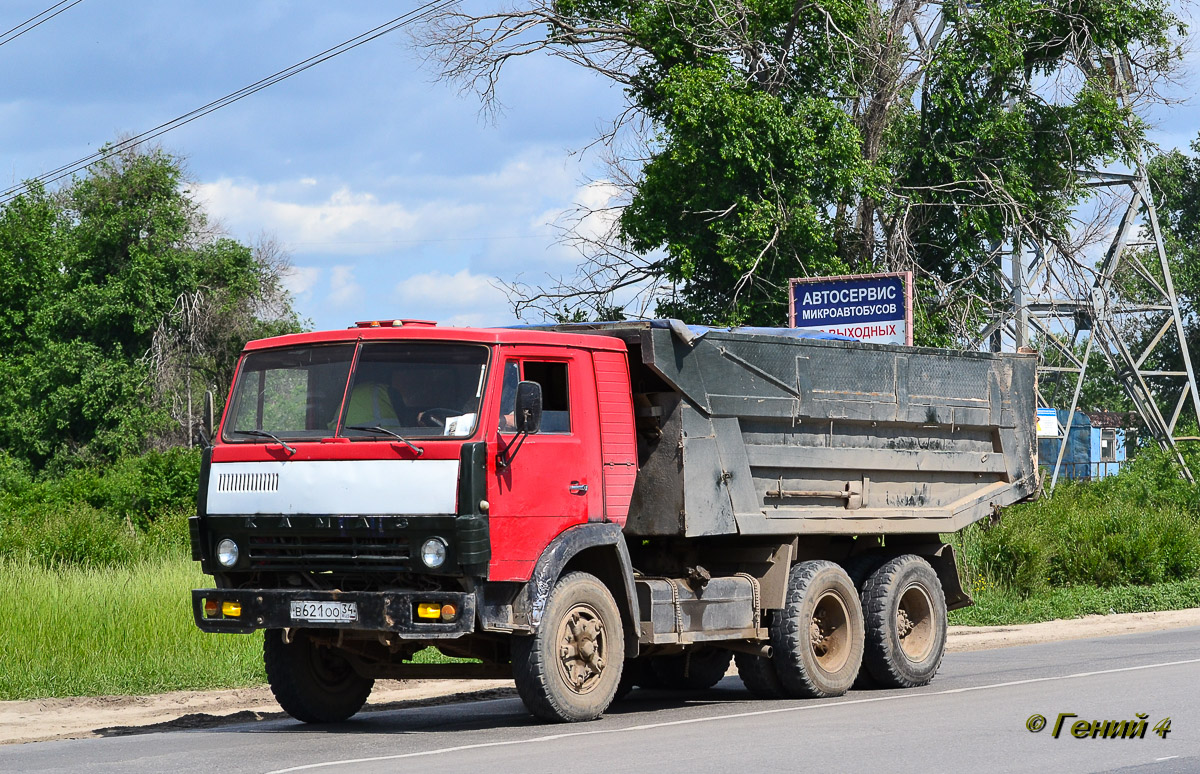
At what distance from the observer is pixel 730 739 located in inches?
355

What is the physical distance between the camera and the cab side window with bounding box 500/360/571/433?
9.73 metres

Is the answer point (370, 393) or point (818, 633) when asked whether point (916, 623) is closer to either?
point (818, 633)

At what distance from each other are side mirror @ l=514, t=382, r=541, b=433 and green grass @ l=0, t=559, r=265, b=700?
5.09 m

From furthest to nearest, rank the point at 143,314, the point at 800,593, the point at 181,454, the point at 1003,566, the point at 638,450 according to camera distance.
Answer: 1. the point at 143,314
2. the point at 181,454
3. the point at 1003,566
4. the point at 800,593
5. the point at 638,450

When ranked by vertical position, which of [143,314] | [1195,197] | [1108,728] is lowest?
[1108,728]

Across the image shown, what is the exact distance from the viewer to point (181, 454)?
32.5 m

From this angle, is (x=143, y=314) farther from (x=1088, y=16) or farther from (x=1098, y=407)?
(x=1098, y=407)

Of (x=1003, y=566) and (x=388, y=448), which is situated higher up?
(x=388, y=448)

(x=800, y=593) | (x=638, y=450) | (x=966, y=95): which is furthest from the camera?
(x=966, y=95)

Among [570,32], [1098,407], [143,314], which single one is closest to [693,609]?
[570,32]

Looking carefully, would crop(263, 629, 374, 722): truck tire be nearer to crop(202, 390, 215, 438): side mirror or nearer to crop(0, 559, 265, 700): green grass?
crop(202, 390, 215, 438): side mirror

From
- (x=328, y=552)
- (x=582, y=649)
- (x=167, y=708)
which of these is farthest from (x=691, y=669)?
(x=328, y=552)

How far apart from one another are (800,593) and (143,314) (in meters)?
32.7

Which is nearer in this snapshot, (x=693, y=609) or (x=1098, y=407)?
(x=693, y=609)
